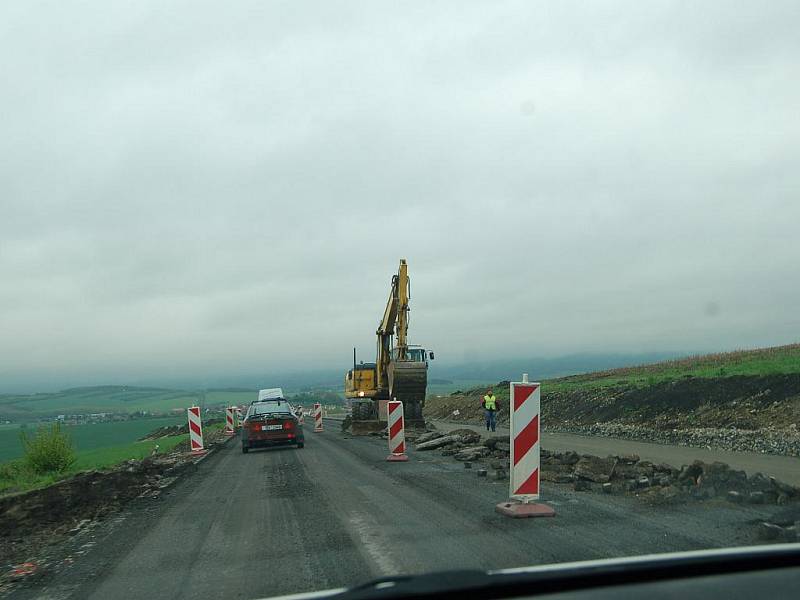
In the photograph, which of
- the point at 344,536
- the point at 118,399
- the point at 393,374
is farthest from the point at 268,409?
the point at 118,399

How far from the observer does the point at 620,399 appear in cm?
3375

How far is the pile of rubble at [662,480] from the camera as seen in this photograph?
9.77 meters

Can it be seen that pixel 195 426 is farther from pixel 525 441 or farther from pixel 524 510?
pixel 524 510

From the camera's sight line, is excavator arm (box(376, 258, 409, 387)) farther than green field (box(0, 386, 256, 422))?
No

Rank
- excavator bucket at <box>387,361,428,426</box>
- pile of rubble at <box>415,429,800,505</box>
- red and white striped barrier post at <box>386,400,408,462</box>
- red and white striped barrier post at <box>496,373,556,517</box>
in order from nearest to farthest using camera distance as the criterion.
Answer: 1. red and white striped barrier post at <box>496,373,556,517</box>
2. pile of rubble at <box>415,429,800,505</box>
3. red and white striped barrier post at <box>386,400,408,462</box>
4. excavator bucket at <box>387,361,428,426</box>

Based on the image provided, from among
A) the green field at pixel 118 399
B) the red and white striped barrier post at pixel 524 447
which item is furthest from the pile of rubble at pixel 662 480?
the green field at pixel 118 399

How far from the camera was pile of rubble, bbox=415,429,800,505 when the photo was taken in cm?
977

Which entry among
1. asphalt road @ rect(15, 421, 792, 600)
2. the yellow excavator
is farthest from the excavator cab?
asphalt road @ rect(15, 421, 792, 600)

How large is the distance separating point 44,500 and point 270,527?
6.86 metres

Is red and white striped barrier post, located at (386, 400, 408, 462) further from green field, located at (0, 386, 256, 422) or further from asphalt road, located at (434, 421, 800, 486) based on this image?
green field, located at (0, 386, 256, 422)

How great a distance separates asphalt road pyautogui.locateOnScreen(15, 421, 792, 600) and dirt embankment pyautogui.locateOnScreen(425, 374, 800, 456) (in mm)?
10635

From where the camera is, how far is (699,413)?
26.2 metres

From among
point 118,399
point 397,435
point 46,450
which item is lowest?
point 118,399

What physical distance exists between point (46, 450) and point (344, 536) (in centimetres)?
2048
